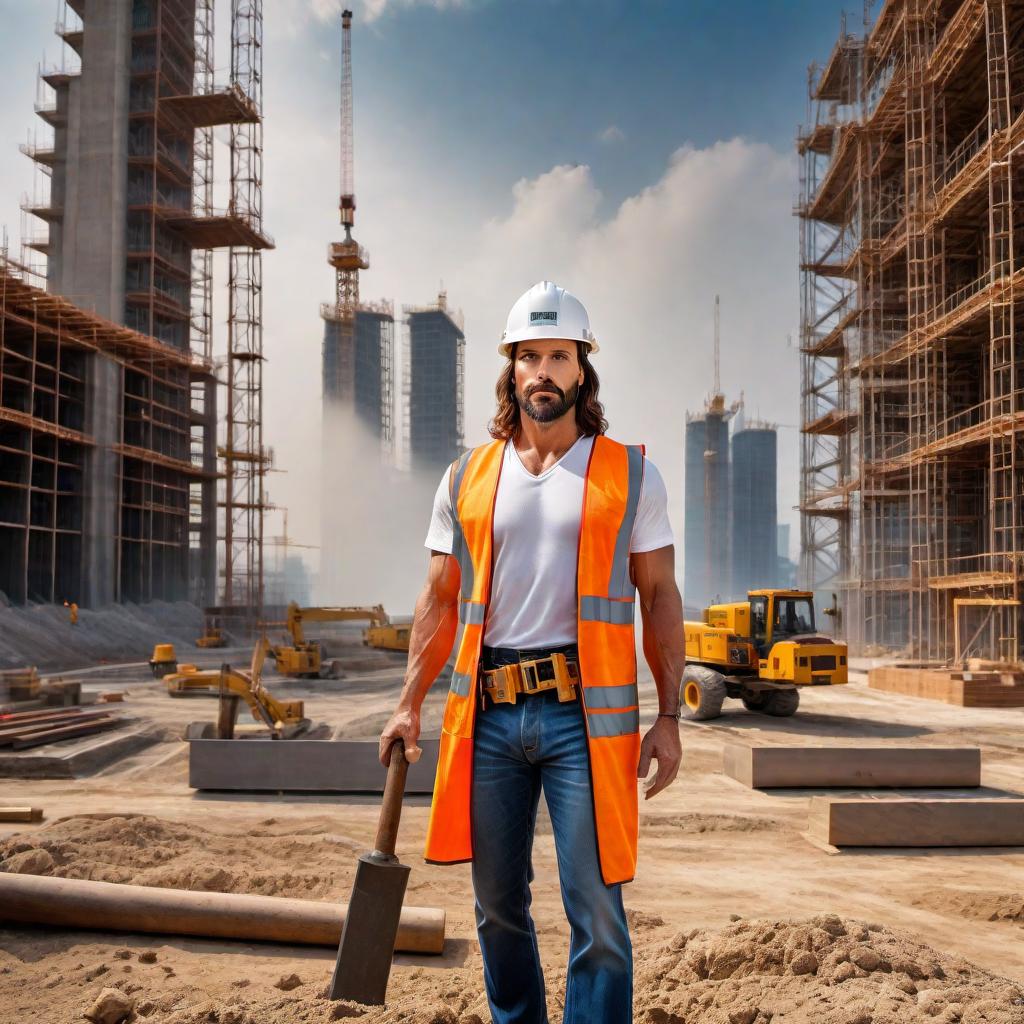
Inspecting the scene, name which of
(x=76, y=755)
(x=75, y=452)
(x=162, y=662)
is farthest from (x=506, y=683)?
(x=75, y=452)

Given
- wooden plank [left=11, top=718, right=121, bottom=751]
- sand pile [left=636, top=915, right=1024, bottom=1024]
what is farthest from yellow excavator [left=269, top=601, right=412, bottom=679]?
sand pile [left=636, top=915, right=1024, bottom=1024]

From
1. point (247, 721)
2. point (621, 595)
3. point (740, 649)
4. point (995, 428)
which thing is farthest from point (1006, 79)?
point (621, 595)

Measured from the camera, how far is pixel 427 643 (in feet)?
8.71

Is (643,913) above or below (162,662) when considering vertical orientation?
above

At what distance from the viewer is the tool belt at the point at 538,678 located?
237 cm

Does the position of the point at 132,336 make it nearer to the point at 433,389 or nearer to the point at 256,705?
the point at 256,705

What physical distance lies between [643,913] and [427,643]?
311 centimetres

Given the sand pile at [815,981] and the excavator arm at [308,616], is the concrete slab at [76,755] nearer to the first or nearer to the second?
the excavator arm at [308,616]

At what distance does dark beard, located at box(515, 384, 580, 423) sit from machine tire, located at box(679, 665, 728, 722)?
11.1 m

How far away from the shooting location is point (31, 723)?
1254 cm

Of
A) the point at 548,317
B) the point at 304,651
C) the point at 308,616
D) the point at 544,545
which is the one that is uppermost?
the point at 548,317

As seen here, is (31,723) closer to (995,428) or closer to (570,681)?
(570,681)

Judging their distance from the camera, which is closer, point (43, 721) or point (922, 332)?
point (43, 721)

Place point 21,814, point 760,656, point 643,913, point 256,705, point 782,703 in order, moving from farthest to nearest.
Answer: point 782,703, point 760,656, point 256,705, point 21,814, point 643,913
